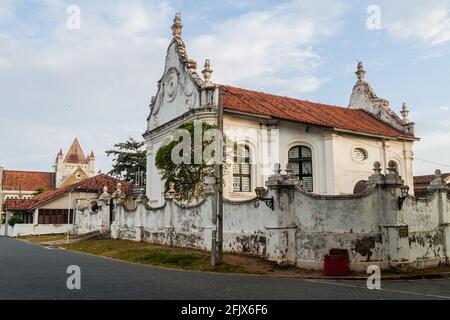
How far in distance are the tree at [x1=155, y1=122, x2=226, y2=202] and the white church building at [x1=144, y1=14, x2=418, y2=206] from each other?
3.10m

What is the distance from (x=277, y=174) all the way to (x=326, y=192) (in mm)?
12616

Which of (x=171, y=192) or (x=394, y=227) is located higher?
(x=171, y=192)

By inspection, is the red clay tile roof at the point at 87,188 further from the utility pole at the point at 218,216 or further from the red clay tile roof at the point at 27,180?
the red clay tile roof at the point at 27,180

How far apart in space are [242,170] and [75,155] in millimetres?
81050

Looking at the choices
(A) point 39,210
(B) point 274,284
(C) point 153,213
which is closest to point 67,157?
(A) point 39,210

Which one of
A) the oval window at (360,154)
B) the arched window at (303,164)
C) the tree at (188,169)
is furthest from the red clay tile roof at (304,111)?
the tree at (188,169)

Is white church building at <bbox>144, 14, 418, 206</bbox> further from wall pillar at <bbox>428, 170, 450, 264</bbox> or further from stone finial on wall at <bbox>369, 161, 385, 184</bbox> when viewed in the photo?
stone finial on wall at <bbox>369, 161, 385, 184</bbox>

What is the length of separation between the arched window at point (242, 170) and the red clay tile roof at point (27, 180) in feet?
221

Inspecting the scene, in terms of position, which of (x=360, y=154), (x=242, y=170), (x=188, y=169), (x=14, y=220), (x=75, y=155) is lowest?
(x=14, y=220)

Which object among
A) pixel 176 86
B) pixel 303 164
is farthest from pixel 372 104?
pixel 176 86

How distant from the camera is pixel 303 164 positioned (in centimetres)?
2820

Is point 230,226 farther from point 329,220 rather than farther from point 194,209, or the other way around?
point 329,220

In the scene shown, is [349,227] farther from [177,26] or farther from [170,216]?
[177,26]

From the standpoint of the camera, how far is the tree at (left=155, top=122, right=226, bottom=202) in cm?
2167
